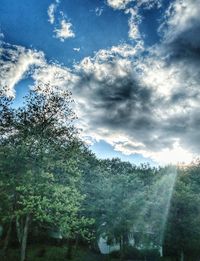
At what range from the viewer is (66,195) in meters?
29.5

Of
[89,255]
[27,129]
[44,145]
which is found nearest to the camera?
[44,145]

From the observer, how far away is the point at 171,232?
4647 centimetres

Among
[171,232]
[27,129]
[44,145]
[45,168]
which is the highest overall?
[27,129]

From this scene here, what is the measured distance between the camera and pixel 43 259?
47.0 m

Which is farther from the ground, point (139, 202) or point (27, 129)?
point (27, 129)

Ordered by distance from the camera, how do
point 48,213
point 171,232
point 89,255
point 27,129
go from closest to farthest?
point 48,213, point 27,129, point 171,232, point 89,255

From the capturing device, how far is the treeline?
97.6 ft

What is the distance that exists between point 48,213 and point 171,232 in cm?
2288

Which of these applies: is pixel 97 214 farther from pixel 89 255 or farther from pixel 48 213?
pixel 48 213

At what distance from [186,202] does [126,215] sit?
27.8 feet

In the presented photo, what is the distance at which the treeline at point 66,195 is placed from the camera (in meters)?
29.7

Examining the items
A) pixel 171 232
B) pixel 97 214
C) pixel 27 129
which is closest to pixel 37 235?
pixel 97 214

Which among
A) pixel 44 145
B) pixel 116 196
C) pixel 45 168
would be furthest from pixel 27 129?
pixel 116 196

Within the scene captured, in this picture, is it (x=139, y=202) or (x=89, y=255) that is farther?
(x=89, y=255)
